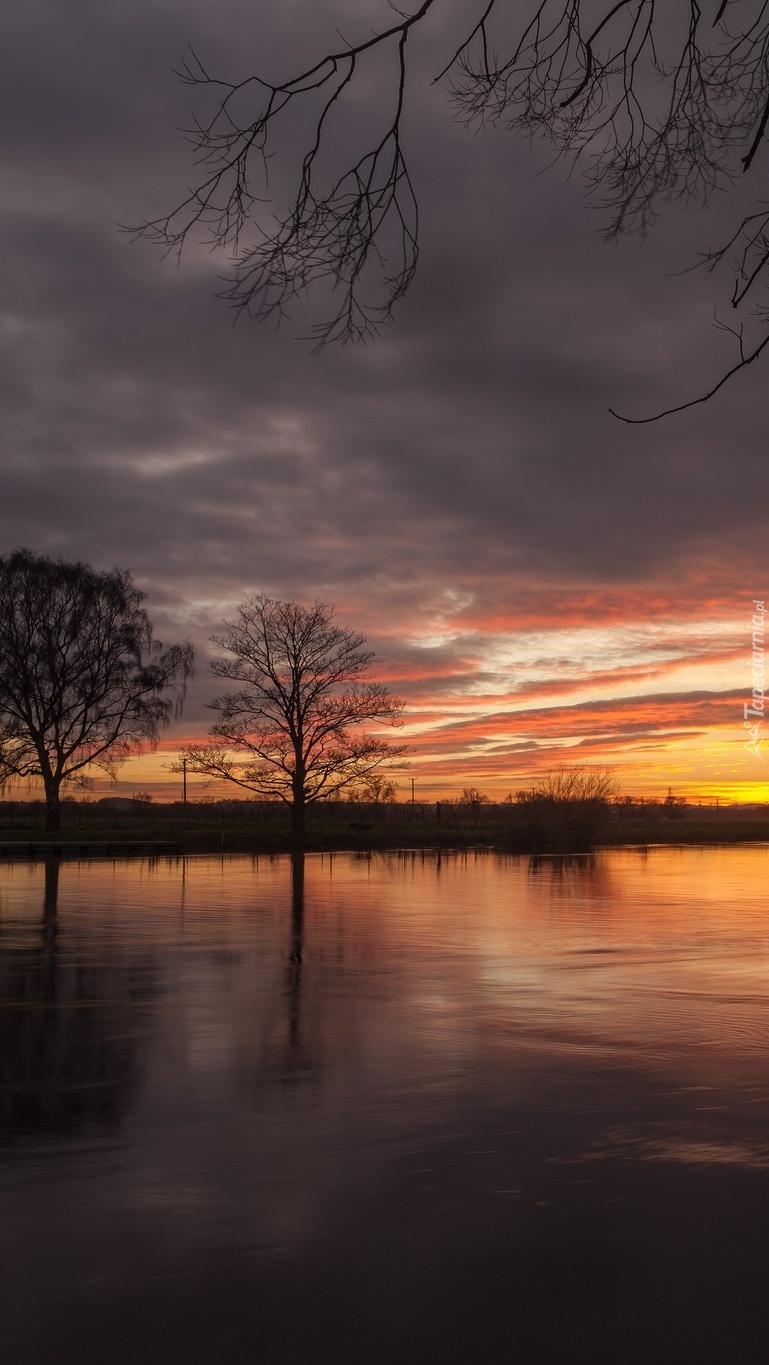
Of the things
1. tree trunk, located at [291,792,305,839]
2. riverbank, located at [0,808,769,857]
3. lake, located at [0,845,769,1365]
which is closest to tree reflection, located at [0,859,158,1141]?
lake, located at [0,845,769,1365]

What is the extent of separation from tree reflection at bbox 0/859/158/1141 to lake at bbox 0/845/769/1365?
0.03m

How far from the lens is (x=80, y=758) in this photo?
4591 cm

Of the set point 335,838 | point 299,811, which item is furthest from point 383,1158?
point 335,838

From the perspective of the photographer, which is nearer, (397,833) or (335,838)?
(335,838)

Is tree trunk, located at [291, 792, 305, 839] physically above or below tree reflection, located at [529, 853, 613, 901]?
above

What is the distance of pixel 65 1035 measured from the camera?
25.2 feet

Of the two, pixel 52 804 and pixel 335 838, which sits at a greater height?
pixel 52 804

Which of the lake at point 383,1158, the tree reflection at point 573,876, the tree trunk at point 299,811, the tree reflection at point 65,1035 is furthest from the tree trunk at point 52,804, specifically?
the lake at point 383,1158

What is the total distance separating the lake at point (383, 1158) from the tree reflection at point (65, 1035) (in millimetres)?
34

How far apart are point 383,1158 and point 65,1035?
3465 millimetres

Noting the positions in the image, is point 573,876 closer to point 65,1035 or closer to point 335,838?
point 65,1035

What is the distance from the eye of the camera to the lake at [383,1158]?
3.49m

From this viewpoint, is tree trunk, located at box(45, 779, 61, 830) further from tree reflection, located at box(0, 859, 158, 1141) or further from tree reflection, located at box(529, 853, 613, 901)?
tree reflection, located at box(0, 859, 158, 1141)

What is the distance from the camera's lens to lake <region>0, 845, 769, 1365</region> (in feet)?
11.4
